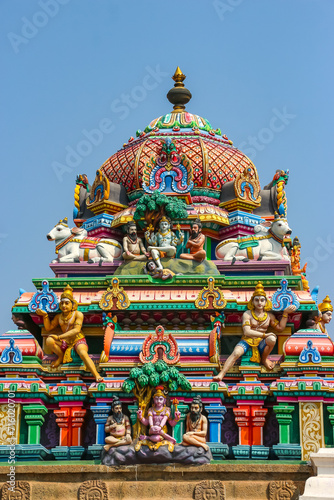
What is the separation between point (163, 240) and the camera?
1292 inches

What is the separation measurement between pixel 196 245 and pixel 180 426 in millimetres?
5857

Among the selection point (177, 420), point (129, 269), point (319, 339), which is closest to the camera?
point (177, 420)

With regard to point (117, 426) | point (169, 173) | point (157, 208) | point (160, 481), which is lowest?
point (160, 481)

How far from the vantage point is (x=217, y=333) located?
30578mm

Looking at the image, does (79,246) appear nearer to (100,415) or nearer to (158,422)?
(100,415)

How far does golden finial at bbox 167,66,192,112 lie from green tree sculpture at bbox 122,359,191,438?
1332 cm

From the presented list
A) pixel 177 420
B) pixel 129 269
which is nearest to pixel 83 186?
pixel 129 269

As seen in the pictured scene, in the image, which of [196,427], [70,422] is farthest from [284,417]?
[70,422]

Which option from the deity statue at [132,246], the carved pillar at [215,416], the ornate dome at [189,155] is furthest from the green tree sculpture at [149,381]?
the ornate dome at [189,155]

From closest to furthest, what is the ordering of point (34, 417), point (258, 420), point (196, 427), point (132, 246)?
point (196, 427)
point (258, 420)
point (34, 417)
point (132, 246)

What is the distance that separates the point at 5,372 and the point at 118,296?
3.50 m

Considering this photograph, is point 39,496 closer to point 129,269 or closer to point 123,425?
point 123,425

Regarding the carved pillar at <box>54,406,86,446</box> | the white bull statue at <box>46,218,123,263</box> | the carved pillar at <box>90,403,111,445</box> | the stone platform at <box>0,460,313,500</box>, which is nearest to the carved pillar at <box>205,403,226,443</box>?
the stone platform at <box>0,460,313,500</box>

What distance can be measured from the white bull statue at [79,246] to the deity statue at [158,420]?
663 cm
